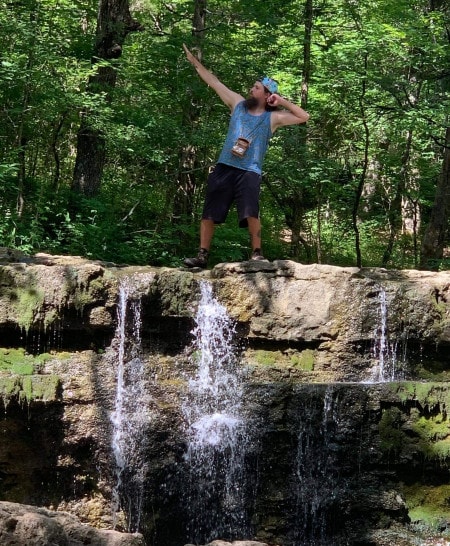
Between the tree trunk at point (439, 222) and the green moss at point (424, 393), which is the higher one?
the tree trunk at point (439, 222)

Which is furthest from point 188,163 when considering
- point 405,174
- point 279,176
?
point 405,174

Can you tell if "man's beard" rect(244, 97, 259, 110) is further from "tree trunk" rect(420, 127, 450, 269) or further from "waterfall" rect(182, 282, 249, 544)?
"tree trunk" rect(420, 127, 450, 269)

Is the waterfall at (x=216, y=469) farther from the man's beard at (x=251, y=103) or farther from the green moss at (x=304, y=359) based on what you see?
the man's beard at (x=251, y=103)

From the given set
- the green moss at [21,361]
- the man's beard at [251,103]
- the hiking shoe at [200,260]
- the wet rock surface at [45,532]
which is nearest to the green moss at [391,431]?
the hiking shoe at [200,260]

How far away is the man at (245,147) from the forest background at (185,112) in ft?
7.90

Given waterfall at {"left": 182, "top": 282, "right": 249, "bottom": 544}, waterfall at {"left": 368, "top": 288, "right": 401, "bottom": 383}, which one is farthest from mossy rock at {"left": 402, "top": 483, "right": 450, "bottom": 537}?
waterfall at {"left": 182, "top": 282, "right": 249, "bottom": 544}

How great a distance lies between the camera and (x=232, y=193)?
21.7 feet

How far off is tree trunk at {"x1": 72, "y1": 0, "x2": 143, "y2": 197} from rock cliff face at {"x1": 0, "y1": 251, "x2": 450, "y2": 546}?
161 inches

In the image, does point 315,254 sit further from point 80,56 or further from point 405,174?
point 80,56

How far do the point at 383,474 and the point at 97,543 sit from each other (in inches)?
119

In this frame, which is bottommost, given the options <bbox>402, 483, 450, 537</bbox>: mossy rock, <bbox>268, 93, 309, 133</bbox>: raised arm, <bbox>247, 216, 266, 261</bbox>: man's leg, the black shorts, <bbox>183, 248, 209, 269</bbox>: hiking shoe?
<bbox>402, 483, 450, 537</bbox>: mossy rock

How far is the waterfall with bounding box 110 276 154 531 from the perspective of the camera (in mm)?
5582

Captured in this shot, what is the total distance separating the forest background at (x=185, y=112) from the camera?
28.4 ft

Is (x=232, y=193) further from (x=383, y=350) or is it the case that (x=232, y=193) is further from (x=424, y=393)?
(x=424, y=393)
